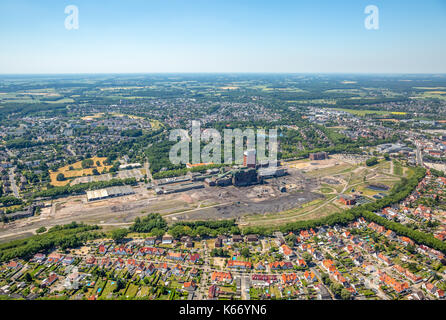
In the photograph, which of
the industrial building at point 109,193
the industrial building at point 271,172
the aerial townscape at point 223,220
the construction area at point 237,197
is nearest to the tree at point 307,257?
the aerial townscape at point 223,220

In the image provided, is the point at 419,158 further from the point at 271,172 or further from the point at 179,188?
the point at 179,188

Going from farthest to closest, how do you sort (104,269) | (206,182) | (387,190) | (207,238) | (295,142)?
1. (295,142)
2. (206,182)
3. (387,190)
4. (207,238)
5. (104,269)

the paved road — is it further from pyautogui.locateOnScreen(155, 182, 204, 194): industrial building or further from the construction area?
Answer: pyautogui.locateOnScreen(155, 182, 204, 194): industrial building

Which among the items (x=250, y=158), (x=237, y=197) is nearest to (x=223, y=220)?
(x=237, y=197)
